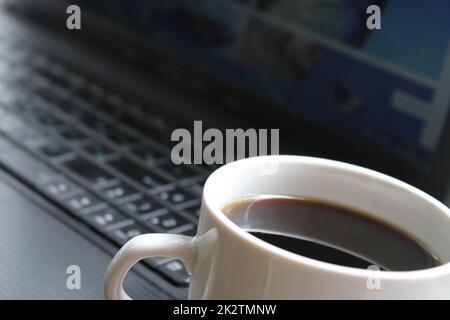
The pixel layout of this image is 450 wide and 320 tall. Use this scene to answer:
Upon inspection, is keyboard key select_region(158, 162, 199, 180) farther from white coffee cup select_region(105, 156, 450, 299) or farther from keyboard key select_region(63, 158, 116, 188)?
white coffee cup select_region(105, 156, 450, 299)

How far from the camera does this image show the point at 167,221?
1.57 ft

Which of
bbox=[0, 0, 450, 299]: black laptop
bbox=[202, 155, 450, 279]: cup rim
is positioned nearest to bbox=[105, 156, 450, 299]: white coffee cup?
bbox=[202, 155, 450, 279]: cup rim

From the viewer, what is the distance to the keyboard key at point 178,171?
54cm

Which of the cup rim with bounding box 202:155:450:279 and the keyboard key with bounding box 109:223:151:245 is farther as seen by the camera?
the keyboard key with bounding box 109:223:151:245

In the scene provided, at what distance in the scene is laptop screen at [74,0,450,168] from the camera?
53cm

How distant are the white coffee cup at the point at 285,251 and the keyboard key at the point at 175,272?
3.9 inches

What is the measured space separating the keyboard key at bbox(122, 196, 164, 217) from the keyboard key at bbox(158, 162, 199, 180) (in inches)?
1.8

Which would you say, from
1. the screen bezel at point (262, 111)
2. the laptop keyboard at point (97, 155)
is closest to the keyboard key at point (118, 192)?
the laptop keyboard at point (97, 155)

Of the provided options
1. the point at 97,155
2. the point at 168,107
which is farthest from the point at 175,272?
the point at 168,107

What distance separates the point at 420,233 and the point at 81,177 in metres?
0.26

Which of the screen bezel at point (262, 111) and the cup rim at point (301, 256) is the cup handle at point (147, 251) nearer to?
the cup rim at point (301, 256)

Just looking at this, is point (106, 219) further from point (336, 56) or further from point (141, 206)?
point (336, 56)
